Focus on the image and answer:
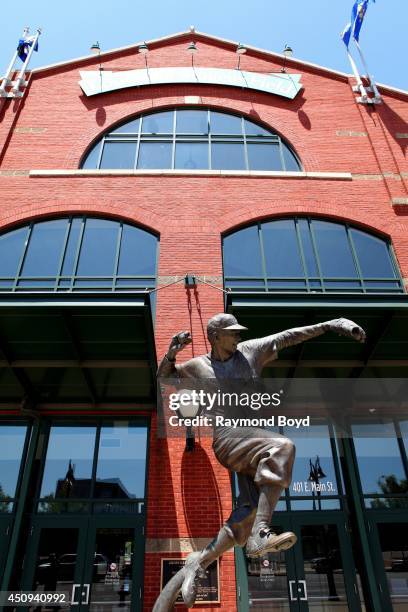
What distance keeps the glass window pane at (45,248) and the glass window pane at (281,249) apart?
4.79 meters

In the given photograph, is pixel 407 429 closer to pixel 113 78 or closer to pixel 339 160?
pixel 339 160

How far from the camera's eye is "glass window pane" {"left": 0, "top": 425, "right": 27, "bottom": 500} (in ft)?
→ 26.8

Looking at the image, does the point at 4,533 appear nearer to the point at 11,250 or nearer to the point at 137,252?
the point at 11,250

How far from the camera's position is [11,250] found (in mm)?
10328

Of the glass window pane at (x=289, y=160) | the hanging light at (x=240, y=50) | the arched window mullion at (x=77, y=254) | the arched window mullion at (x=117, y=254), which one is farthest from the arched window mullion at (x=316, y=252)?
the hanging light at (x=240, y=50)

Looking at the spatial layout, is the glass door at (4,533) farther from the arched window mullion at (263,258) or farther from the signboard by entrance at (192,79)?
the signboard by entrance at (192,79)

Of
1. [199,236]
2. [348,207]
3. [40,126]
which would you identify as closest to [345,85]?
[348,207]

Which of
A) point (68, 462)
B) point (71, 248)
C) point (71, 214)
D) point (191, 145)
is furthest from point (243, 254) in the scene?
point (68, 462)

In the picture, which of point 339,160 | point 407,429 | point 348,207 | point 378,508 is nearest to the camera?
point 378,508

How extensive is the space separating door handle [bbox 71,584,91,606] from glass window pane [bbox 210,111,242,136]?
11.6 m

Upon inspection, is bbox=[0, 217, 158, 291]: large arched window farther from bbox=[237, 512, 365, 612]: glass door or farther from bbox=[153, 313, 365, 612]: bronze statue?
bbox=[153, 313, 365, 612]: bronze statue

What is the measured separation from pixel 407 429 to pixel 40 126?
40.5 feet

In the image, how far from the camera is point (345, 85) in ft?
47.4

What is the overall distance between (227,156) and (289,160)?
5.86ft
